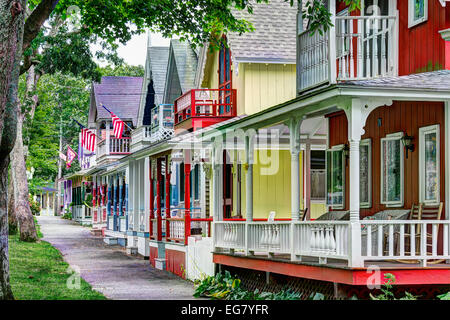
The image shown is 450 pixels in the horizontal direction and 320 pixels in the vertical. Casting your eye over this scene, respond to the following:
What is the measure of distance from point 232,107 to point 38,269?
807 cm

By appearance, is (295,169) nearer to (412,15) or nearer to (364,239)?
(364,239)

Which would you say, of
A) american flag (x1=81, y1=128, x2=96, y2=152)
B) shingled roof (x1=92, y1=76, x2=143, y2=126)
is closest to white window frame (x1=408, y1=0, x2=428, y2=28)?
shingled roof (x1=92, y1=76, x2=143, y2=126)

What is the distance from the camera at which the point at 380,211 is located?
16500mm

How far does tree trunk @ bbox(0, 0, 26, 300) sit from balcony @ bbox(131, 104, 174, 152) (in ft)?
56.5

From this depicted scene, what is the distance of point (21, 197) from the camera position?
110ft

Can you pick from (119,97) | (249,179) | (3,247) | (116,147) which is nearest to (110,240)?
(116,147)

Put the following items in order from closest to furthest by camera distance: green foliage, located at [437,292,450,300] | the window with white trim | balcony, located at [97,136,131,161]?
green foliage, located at [437,292,450,300] → the window with white trim → balcony, located at [97,136,131,161]

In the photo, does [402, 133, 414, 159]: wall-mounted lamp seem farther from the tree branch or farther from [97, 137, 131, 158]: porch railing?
[97, 137, 131, 158]: porch railing

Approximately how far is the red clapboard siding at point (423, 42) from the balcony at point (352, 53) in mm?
236

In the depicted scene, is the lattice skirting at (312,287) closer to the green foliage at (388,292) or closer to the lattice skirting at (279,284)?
the lattice skirting at (279,284)

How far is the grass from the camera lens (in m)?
17.5

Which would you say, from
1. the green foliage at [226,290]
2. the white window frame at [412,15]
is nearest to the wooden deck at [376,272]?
the green foliage at [226,290]

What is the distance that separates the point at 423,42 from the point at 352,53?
2.01 metres
